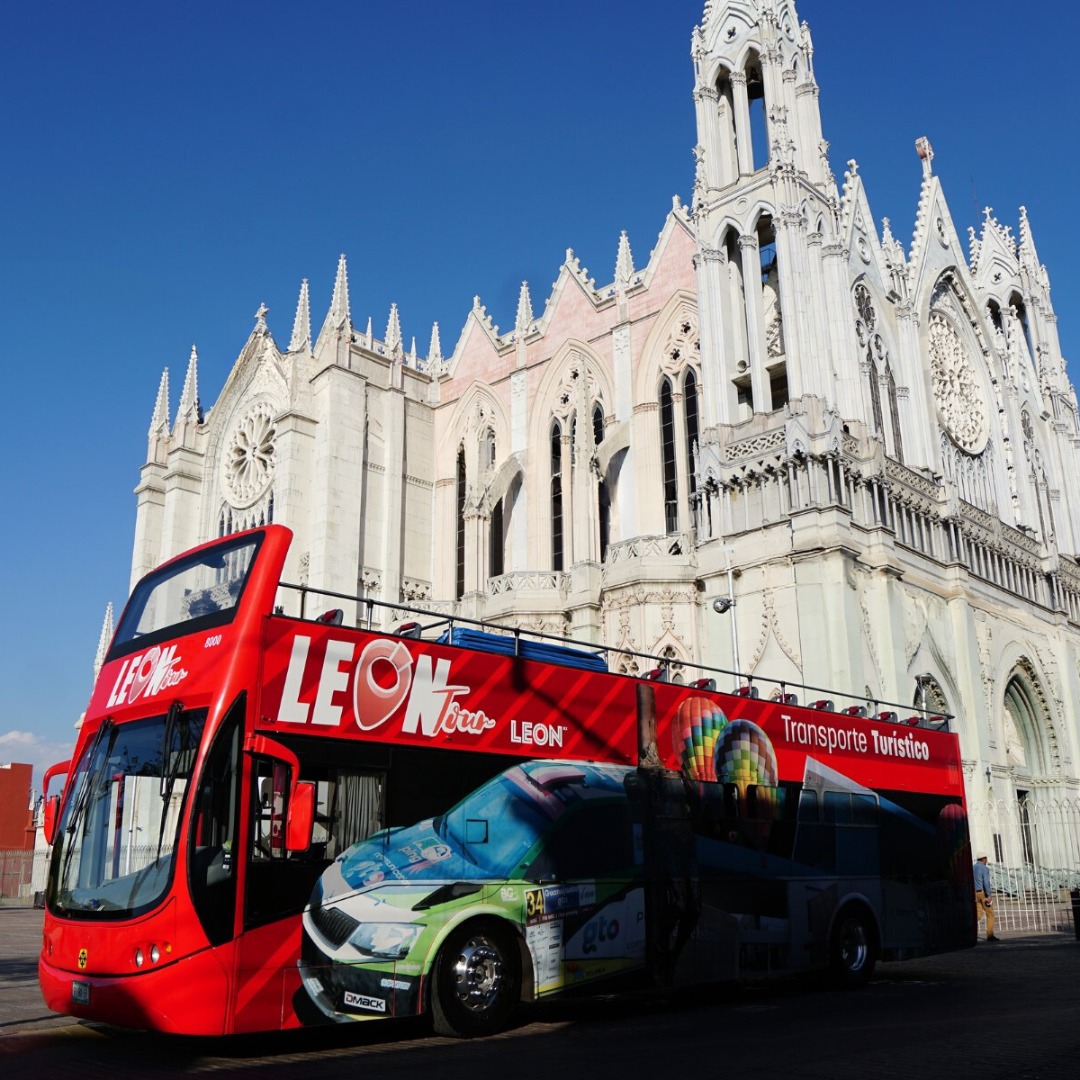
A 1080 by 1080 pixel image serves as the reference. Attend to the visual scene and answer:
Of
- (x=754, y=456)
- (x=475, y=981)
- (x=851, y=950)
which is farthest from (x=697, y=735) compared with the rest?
(x=754, y=456)

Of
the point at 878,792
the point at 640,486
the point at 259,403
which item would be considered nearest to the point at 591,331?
the point at 640,486

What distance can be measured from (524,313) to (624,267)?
512 cm

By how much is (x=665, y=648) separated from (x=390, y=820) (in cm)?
2018

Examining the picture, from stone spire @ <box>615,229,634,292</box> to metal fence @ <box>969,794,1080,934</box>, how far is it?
20.1m

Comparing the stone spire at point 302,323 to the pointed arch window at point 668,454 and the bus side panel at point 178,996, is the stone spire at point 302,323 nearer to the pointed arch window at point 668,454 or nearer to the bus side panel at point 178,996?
the pointed arch window at point 668,454

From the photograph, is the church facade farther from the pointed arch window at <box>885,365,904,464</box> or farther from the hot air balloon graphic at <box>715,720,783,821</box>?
the hot air balloon graphic at <box>715,720,783,821</box>

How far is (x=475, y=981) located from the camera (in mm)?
10094

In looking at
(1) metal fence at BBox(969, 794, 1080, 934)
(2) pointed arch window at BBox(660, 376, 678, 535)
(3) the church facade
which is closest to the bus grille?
(3) the church facade

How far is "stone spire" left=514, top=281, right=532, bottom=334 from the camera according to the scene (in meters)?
41.4

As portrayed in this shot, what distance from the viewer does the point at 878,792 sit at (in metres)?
15.3

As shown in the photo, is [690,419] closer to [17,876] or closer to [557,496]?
[557,496]

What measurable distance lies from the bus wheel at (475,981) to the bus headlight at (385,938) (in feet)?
1.19

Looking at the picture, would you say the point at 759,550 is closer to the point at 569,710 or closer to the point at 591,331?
the point at 591,331

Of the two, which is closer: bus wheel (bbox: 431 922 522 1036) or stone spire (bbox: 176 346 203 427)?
bus wheel (bbox: 431 922 522 1036)
